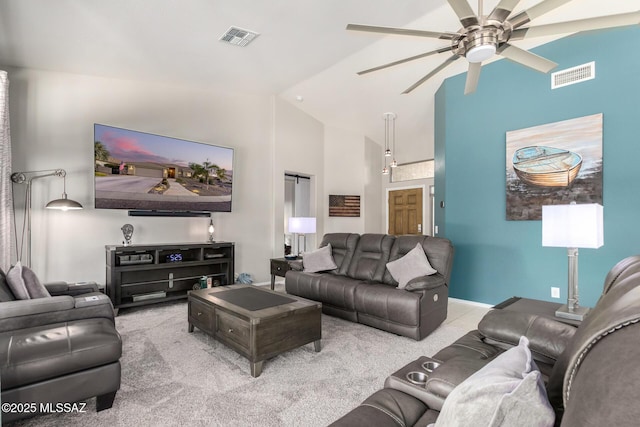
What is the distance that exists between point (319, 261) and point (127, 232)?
101 inches

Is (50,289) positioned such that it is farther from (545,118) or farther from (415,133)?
(415,133)

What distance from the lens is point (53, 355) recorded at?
1.68 metres

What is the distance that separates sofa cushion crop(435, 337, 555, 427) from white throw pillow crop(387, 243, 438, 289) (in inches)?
98.0

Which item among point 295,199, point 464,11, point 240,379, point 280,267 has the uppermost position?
point 464,11

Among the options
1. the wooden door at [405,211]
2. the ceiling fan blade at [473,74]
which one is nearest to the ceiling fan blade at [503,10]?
the ceiling fan blade at [473,74]

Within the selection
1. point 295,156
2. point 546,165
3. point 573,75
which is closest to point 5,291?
point 295,156

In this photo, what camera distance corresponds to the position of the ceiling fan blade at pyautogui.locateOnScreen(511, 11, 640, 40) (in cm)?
175

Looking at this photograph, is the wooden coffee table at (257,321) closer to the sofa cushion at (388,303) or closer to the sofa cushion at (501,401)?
the sofa cushion at (388,303)

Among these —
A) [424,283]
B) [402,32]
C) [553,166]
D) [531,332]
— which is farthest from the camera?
[553,166]

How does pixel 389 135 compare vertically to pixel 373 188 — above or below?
above

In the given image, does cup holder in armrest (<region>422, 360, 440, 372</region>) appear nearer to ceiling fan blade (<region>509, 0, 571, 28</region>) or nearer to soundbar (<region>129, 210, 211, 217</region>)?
ceiling fan blade (<region>509, 0, 571, 28</region>)

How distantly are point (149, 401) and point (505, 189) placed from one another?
4.24 m

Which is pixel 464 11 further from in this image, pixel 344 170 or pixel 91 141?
pixel 344 170

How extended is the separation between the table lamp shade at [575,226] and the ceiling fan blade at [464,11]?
141cm
